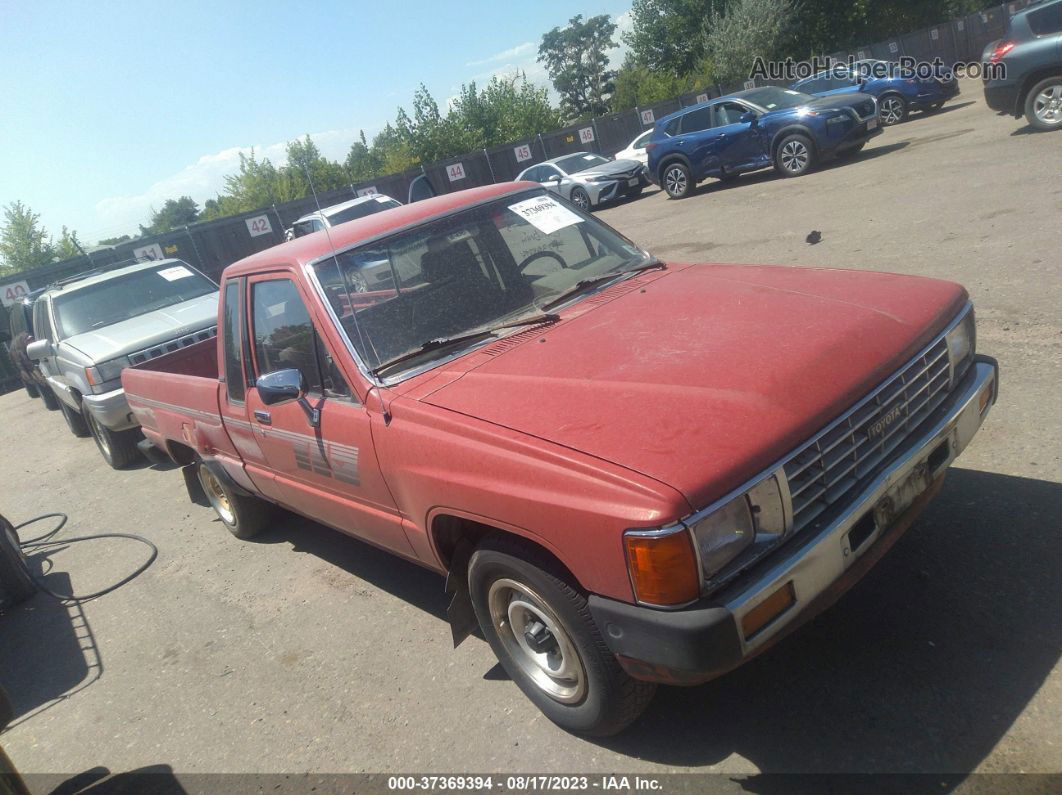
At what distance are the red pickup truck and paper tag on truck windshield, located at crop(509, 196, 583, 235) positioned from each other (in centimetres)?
2

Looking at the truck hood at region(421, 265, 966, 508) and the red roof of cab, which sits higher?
the red roof of cab

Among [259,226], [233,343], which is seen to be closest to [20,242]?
[259,226]

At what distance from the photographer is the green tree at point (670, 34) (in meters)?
47.3

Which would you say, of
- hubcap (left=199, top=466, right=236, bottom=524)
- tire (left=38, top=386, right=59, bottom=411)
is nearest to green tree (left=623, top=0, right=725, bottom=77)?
tire (left=38, top=386, right=59, bottom=411)

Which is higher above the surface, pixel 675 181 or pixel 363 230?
pixel 363 230

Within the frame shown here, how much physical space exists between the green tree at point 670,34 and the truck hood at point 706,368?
47.3m

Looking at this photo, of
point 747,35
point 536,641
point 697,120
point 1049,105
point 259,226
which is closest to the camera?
point 536,641

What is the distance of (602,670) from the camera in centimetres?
244

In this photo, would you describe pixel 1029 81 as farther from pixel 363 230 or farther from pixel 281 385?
pixel 281 385

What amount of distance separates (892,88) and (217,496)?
19.0m

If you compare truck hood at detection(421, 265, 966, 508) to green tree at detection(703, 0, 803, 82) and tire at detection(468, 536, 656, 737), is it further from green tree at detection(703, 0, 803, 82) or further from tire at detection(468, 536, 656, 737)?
green tree at detection(703, 0, 803, 82)

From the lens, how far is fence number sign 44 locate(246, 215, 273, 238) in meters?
24.1

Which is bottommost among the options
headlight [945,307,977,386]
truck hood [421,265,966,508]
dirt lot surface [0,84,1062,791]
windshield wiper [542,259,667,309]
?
dirt lot surface [0,84,1062,791]

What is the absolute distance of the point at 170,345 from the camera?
7.59m
